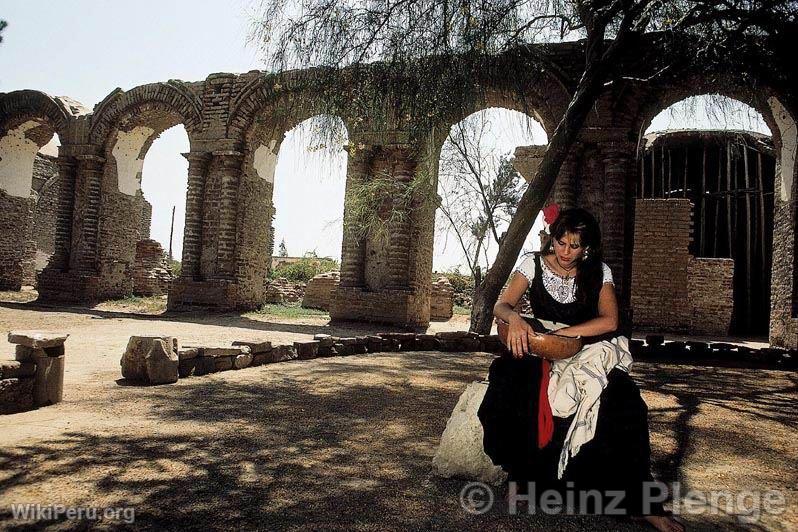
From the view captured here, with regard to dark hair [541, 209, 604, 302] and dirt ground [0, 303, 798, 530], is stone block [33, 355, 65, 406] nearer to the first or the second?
dirt ground [0, 303, 798, 530]

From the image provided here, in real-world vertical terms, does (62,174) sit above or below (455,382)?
above

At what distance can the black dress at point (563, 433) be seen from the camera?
2.34m

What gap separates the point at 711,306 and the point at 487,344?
928 centimetres

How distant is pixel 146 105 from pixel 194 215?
146 inches

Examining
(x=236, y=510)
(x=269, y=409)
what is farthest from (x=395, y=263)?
(x=236, y=510)

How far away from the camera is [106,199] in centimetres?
1535

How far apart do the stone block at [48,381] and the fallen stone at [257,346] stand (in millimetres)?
2183

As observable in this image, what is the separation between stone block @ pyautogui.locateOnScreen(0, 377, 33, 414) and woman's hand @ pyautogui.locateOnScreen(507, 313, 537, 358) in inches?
134

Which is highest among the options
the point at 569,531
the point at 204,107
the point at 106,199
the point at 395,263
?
the point at 204,107

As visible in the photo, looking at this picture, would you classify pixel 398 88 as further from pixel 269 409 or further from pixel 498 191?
pixel 498 191

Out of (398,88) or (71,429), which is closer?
(71,429)

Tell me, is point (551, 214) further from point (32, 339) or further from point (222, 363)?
point (222, 363)

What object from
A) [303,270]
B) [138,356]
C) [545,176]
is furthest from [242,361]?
[303,270]

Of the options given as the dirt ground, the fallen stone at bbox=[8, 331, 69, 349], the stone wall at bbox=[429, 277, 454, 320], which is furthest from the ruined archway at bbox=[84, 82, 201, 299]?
the fallen stone at bbox=[8, 331, 69, 349]
